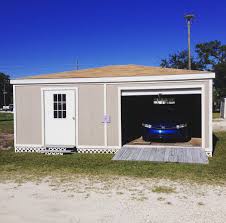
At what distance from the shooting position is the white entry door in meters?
11.1

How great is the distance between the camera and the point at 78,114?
36.2 ft

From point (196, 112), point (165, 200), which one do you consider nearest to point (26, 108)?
point (165, 200)

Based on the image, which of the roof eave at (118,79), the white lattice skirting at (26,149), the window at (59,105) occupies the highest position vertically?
the roof eave at (118,79)

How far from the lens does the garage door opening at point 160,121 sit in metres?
11.7

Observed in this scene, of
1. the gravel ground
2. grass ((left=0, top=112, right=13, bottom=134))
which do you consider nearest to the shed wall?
the gravel ground

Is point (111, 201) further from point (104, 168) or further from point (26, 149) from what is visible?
point (26, 149)

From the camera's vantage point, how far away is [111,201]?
5.78 meters

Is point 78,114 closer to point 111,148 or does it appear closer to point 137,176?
point 111,148

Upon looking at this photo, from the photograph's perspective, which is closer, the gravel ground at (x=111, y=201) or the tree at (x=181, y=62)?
the gravel ground at (x=111, y=201)

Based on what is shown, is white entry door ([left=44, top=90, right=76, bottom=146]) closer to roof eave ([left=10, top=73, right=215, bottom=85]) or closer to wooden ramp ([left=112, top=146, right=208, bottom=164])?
roof eave ([left=10, top=73, right=215, bottom=85])

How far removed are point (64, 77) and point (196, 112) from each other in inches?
347

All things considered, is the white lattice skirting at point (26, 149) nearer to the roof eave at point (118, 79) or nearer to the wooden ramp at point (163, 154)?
the roof eave at point (118, 79)

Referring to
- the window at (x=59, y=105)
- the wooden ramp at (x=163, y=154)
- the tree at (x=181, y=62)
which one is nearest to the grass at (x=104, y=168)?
the wooden ramp at (x=163, y=154)

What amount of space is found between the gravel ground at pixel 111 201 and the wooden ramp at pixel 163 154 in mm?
2226
